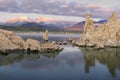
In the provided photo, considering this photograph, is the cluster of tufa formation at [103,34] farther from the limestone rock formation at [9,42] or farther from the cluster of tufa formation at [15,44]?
the limestone rock formation at [9,42]

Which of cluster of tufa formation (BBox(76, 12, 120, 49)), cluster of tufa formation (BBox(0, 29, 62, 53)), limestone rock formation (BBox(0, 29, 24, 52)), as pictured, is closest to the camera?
limestone rock formation (BBox(0, 29, 24, 52))

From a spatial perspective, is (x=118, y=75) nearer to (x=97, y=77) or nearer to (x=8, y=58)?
(x=97, y=77)

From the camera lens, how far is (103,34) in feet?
426

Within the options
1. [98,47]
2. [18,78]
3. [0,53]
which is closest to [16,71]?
[18,78]

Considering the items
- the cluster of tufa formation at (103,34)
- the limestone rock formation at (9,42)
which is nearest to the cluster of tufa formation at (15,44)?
the limestone rock formation at (9,42)

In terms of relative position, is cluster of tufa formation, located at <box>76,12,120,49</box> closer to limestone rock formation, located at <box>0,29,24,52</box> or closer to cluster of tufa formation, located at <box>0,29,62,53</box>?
cluster of tufa formation, located at <box>0,29,62,53</box>

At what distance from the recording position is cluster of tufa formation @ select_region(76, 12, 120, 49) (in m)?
123

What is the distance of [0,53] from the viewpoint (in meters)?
82.8

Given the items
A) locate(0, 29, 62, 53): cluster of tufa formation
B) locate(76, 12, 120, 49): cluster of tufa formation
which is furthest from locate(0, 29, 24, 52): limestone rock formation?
locate(76, 12, 120, 49): cluster of tufa formation

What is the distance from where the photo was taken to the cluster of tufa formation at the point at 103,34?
12344cm

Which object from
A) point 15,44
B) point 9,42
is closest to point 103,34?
point 15,44

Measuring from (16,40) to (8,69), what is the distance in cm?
3534

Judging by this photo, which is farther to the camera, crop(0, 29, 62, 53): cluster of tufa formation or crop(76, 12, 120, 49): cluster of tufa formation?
crop(76, 12, 120, 49): cluster of tufa formation

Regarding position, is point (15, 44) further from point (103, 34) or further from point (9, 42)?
point (103, 34)
